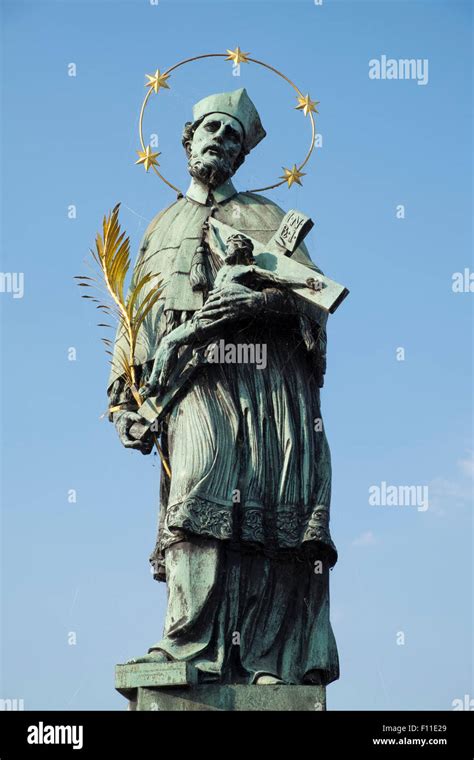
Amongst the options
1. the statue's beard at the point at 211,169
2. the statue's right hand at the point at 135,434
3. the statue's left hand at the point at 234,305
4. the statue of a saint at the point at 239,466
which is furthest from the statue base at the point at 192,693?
the statue's beard at the point at 211,169

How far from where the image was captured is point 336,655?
15789mm

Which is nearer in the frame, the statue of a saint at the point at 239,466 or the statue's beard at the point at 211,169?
the statue of a saint at the point at 239,466

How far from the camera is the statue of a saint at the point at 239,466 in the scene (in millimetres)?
15422

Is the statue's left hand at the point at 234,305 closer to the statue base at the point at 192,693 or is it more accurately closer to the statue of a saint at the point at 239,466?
the statue of a saint at the point at 239,466

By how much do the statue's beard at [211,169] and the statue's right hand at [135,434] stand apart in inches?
87.7

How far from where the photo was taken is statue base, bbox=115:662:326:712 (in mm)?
14922

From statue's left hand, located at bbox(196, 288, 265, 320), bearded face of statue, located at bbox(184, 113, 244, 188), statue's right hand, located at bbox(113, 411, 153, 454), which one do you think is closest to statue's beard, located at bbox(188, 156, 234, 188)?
bearded face of statue, located at bbox(184, 113, 244, 188)

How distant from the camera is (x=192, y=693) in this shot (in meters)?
15.0

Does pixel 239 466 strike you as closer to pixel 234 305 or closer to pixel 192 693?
pixel 234 305

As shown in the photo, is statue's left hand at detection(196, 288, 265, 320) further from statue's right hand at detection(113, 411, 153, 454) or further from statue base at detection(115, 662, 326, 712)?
statue base at detection(115, 662, 326, 712)

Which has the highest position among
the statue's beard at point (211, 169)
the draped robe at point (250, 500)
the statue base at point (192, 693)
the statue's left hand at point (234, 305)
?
the statue's beard at point (211, 169)

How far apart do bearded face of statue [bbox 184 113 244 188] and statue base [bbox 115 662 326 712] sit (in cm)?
444
